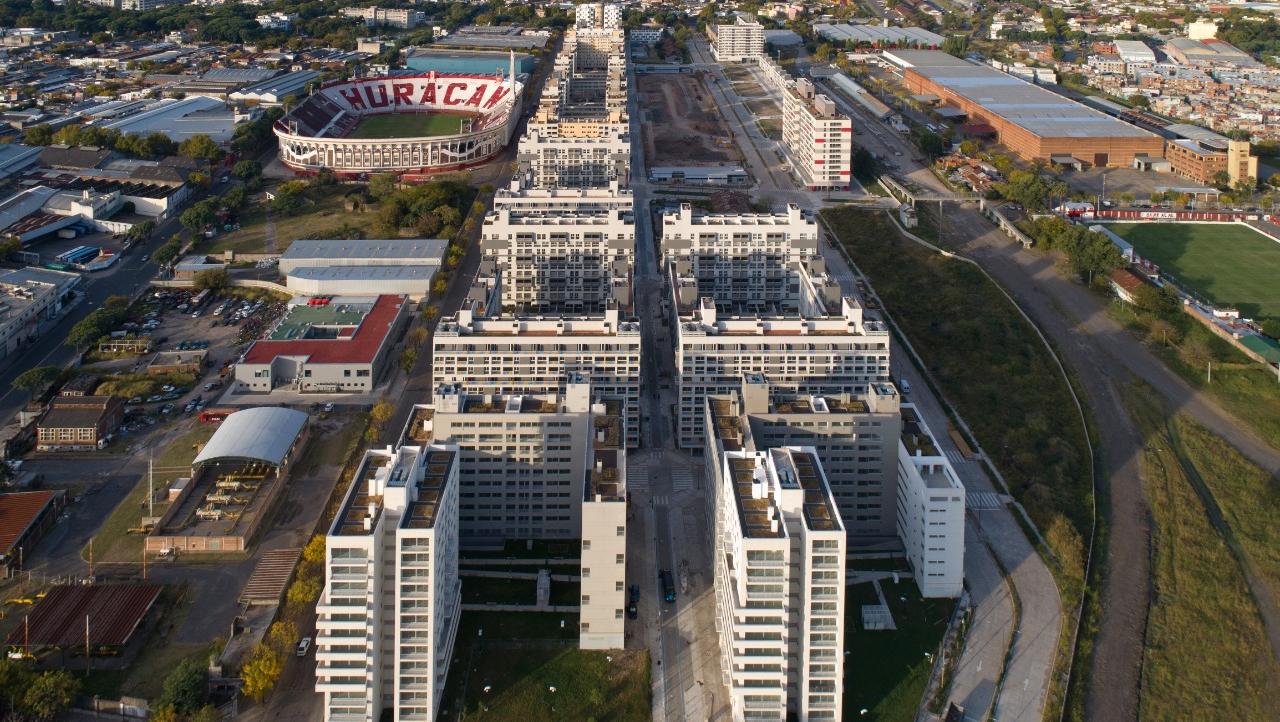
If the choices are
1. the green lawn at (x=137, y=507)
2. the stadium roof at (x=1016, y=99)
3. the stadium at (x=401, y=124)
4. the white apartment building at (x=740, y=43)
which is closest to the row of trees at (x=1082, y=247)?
the stadium roof at (x=1016, y=99)

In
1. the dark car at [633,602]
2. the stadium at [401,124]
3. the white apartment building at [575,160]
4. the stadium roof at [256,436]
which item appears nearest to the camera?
the dark car at [633,602]

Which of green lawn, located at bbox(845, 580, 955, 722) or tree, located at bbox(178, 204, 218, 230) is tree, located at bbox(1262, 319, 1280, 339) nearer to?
green lawn, located at bbox(845, 580, 955, 722)

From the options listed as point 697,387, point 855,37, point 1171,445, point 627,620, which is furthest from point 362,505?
point 855,37

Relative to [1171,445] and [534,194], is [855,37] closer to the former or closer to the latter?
[534,194]

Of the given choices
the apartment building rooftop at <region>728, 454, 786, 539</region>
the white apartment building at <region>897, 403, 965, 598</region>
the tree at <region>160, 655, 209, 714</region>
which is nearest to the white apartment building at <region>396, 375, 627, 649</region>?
the apartment building rooftop at <region>728, 454, 786, 539</region>

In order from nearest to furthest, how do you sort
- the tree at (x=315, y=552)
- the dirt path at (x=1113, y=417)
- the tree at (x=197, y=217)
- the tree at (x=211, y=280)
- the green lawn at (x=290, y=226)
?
the dirt path at (x=1113, y=417) → the tree at (x=315, y=552) → the tree at (x=211, y=280) → the green lawn at (x=290, y=226) → the tree at (x=197, y=217)

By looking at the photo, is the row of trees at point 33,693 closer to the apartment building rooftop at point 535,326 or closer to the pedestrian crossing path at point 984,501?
the apartment building rooftop at point 535,326
